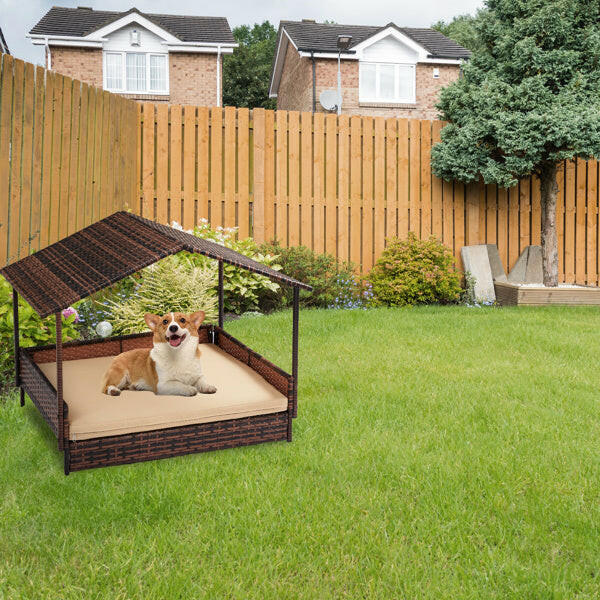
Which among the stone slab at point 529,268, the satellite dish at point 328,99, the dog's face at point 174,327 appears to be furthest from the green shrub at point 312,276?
the satellite dish at point 328,99

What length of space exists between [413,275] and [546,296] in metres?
1.74

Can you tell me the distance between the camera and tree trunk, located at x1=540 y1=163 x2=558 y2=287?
8531 mm

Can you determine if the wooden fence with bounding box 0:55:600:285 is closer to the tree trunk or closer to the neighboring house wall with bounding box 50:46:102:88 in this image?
the tree trunk

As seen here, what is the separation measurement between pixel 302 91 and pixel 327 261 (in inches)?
693

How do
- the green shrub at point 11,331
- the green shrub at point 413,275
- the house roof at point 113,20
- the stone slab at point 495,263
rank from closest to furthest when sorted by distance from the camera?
the green shrub at point 11,331
the green shrub at point 413,275
the stone slab at point 495,263
the house roof at point 113,20

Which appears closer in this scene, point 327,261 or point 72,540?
point 72,540

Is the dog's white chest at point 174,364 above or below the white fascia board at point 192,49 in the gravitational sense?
below

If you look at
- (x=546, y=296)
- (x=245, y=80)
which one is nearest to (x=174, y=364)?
(x=546, y=296)

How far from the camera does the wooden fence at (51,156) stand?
5531mm

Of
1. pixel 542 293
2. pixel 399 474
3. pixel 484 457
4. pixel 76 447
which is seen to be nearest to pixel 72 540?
pixel 76 447

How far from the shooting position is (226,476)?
2.85 meters

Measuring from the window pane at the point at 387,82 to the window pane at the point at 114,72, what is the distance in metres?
9.23

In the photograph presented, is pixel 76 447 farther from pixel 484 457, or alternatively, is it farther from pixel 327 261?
pixel 327 261

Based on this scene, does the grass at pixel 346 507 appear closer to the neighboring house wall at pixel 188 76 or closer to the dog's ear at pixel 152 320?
the dog's ear at pixel 152 320
